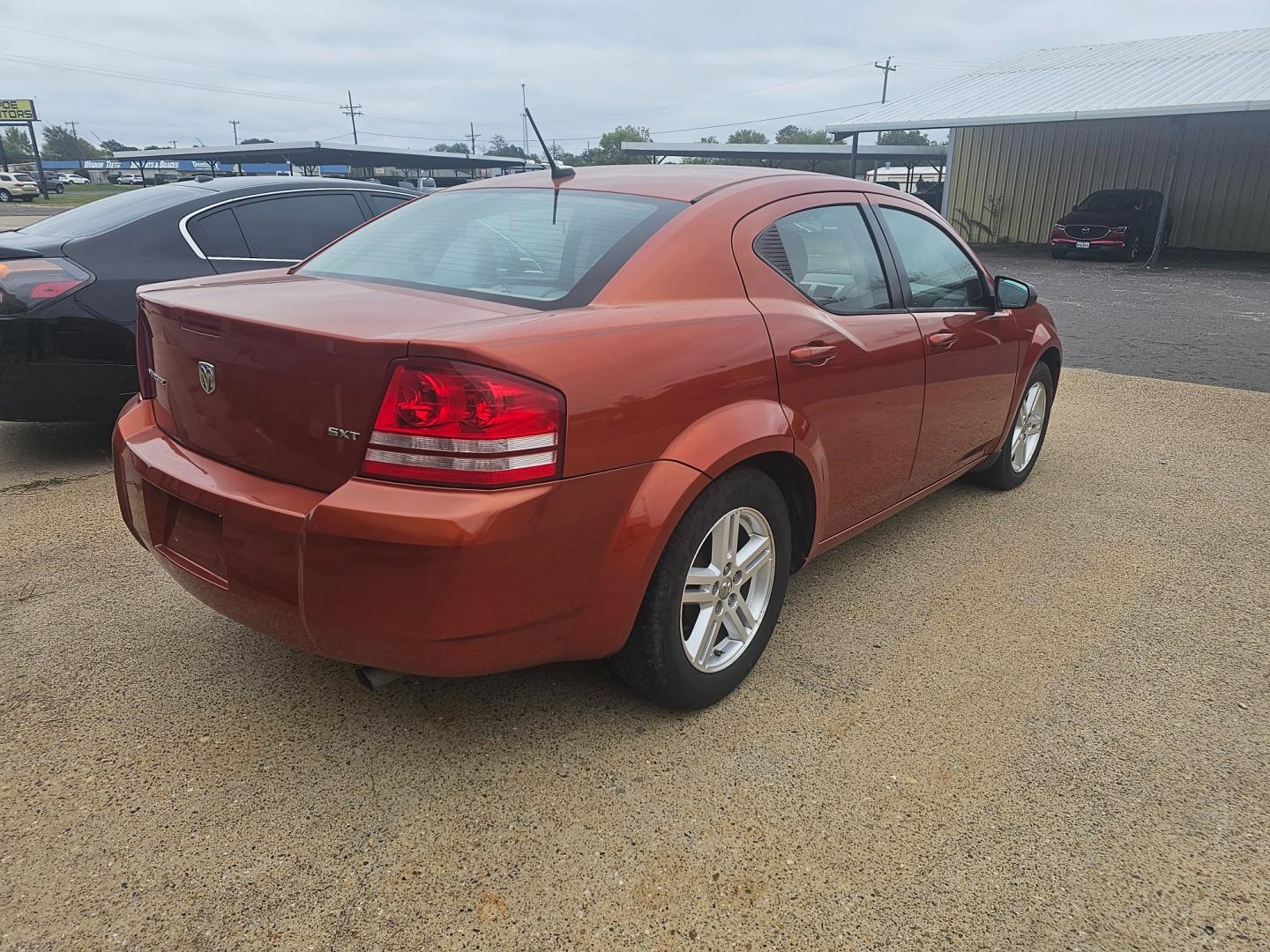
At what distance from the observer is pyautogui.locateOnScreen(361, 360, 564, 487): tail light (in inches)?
74.2

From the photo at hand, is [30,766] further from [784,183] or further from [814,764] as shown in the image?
[784,183]

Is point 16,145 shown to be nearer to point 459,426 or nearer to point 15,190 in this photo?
point 15,190

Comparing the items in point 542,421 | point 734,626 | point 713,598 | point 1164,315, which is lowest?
point 1164,315

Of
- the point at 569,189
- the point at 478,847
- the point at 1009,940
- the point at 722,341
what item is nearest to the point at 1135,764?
the point at 1009,940

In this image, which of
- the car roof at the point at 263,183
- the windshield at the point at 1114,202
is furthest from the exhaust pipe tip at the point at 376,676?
the windshield at the point at 1114,202

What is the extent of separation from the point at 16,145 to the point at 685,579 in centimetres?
12451

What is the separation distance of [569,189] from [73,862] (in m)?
2.32

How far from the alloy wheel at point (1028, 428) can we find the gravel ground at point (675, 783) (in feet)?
3.58

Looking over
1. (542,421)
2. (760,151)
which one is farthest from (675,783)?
(760,151)

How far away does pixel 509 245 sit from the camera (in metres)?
2.67

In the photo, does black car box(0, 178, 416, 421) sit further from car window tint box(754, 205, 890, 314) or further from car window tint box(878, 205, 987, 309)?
car window tint box(878, 205, 987, 309)

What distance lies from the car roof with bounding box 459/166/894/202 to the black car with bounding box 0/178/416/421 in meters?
2.23

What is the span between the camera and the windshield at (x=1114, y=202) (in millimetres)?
20000

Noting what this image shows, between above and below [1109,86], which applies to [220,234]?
below
